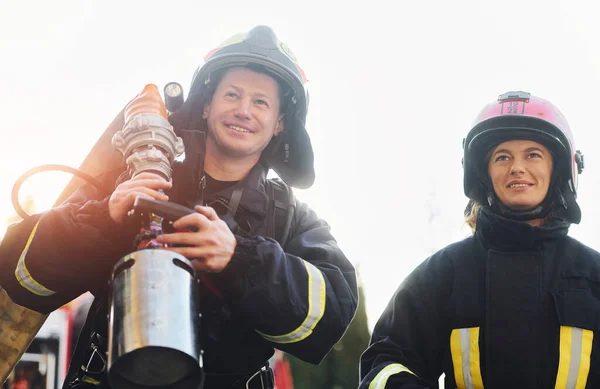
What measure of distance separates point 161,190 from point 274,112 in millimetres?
1060

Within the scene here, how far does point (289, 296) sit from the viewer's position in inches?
111

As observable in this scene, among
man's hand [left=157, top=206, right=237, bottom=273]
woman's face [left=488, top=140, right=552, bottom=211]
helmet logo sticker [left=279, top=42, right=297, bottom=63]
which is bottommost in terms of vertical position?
man's hand [left=157, top=206, right=237, bottom=273]

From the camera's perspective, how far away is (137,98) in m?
3.03

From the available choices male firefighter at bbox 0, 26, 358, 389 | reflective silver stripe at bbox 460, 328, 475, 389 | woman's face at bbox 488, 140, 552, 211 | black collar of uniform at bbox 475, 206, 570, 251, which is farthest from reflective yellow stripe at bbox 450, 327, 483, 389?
woman's face at bbox 488, 140, 552, 211

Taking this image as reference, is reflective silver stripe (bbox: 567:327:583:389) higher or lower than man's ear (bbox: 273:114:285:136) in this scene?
lower

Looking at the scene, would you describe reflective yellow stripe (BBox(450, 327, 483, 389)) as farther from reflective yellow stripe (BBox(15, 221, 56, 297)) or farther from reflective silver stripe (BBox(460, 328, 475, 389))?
reflective yellow stripe (BBox(15, 221, 56, 297))

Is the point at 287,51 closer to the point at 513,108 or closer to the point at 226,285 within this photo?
the point at 513,108

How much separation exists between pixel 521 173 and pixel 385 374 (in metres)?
1.32

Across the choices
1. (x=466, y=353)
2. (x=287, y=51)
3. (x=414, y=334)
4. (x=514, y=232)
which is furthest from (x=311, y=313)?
(x=287, y=51)

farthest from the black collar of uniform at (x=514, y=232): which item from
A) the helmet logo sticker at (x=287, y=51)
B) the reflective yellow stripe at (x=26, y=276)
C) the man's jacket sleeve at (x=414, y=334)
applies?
the reflective yellow stripe at (x=26, y=276)

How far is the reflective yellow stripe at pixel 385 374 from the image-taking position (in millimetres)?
3254

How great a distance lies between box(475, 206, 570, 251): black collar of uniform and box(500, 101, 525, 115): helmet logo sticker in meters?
0.63

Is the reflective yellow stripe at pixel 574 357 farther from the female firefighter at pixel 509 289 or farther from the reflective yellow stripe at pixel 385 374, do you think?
the reflective yellow stripe at pixel 385 374

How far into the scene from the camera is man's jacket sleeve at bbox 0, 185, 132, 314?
9.25 ft
